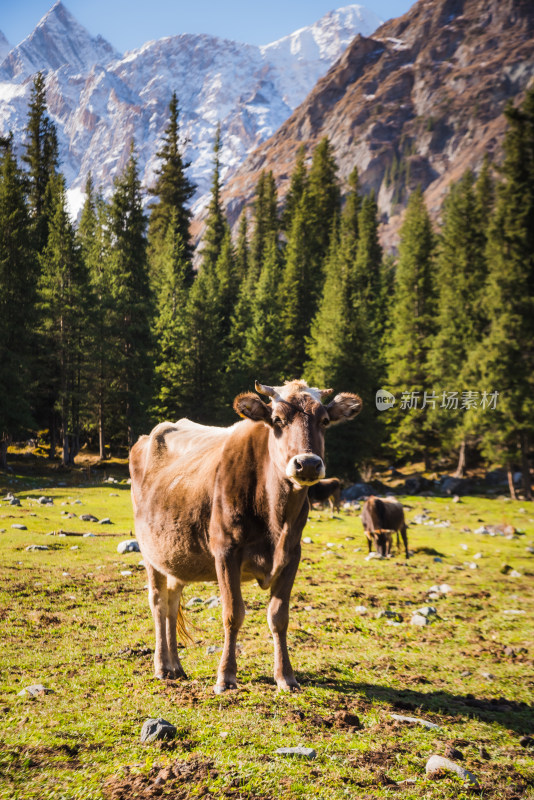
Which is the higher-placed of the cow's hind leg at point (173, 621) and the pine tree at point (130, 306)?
the pine tree at point (130, 306)

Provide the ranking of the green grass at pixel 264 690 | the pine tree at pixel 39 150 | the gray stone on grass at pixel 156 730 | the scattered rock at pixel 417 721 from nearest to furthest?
the green grass at pixel 264 690 < the gray stone on grass at pixel 156 730 < the scattered rock at pixel 417 721 < the pine tree at pixel 39 150

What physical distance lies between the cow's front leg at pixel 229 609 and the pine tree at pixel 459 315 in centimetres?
3274

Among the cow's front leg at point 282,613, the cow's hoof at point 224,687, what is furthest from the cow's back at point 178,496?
the cow's hoof at point 224,687

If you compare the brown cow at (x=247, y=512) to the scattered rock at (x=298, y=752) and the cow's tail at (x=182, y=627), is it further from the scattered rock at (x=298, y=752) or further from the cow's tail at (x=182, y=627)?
the scattered rock at (x=298, y=752)

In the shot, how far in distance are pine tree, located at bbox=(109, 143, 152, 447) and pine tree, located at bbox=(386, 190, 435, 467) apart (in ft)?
68.3

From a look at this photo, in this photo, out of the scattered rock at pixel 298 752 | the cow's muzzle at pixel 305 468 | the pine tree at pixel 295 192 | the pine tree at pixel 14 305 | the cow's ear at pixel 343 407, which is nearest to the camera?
the scattered rock at pixel 298 752

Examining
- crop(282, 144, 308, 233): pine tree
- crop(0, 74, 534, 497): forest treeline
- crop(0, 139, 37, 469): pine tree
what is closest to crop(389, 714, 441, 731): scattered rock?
crop(0, 74, 534, 497): forest treeline

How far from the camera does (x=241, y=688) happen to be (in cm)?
512

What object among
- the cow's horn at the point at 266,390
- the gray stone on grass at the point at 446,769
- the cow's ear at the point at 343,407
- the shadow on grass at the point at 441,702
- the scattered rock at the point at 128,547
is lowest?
the scattered rock at the point at 128,547

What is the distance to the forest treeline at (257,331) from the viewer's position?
111ft

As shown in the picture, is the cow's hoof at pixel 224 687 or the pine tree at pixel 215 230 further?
the pine tree at pixel 215 230

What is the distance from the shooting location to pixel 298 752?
3812 mm

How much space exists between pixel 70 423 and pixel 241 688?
3748cm

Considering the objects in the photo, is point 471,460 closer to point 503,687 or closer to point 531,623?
point 531,623
